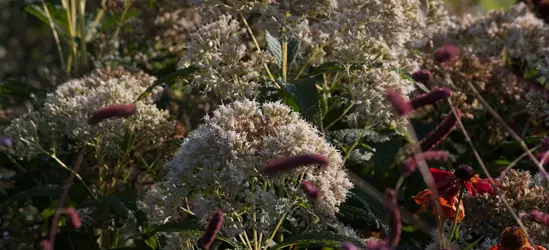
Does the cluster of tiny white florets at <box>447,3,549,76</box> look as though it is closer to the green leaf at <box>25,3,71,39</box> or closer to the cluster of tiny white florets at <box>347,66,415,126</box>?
the cluster of tiny white florets at <box>347,66,415,126</box>

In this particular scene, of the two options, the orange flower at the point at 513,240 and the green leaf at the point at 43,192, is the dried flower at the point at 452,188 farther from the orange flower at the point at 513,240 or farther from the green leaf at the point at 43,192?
the green leaf at the point at 43,192

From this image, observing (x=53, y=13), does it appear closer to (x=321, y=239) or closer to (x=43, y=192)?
(x=43, y=192)

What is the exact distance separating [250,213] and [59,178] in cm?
135

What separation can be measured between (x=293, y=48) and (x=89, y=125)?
29.7 inches

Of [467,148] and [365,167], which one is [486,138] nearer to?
[467,148]

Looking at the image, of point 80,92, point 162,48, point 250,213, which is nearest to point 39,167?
point 80,92

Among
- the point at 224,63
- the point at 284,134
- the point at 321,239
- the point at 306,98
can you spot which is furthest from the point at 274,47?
the point at 321,239

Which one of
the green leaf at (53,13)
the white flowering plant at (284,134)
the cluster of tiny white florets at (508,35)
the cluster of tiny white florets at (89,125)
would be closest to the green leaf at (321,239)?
the white flowering plant at (284,134)

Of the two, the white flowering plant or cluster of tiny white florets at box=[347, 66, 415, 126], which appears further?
cluster of tiny white florets at box=[347, 66, 415, 126]

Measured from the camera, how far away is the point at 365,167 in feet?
11.6

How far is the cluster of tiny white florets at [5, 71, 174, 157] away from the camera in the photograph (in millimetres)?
3041

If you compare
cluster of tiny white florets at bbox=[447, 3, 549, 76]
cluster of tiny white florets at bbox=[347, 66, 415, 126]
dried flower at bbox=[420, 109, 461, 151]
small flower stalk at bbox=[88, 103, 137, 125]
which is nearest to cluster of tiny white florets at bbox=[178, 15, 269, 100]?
cluster of tiny white florets at bbox=[347, 66, 415, 126]

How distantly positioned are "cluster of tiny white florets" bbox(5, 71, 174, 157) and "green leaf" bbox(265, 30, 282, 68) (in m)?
0.52

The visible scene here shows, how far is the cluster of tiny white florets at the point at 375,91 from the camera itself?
2779 millimetres
